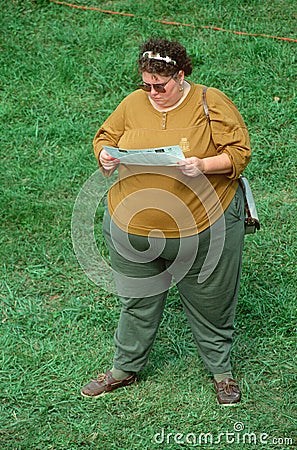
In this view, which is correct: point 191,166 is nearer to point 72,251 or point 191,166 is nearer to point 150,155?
point 150,155

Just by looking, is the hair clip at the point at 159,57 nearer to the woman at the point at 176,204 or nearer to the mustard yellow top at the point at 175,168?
the woman at the point at 176,204

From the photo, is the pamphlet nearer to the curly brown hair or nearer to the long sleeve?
the long sleeve

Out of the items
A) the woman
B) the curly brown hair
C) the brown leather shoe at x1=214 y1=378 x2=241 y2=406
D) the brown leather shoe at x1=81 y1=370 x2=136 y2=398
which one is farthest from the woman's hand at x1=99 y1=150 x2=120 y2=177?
the brown leather shoe at x1=214 y1=378 x2=241 y2=406

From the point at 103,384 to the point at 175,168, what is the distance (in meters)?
1.30

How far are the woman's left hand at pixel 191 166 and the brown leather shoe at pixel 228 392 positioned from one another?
4.12 ft

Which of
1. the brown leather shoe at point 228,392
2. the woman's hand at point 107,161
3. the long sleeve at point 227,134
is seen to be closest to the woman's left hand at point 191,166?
the long sleeve at point 227,134

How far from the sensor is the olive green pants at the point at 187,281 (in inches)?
162

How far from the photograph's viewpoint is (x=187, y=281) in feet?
13.9

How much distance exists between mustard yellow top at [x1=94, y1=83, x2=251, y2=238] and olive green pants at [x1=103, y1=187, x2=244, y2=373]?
8cm

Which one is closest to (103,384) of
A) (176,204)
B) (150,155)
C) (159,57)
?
(176,204)

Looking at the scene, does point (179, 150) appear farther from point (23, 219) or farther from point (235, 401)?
point (23, 219)

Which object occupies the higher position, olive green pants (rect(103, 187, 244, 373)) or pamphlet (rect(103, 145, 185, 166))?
pamphlet (rect(103, 145, 185, 166))

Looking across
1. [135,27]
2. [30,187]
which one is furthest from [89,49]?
[30,187]

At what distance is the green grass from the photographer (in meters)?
4.38
